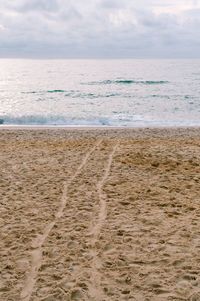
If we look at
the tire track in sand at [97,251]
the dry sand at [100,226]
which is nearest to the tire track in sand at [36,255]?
the dry sand at [100,226]

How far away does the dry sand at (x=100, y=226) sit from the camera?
3.85 meters

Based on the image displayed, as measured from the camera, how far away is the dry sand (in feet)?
12.6

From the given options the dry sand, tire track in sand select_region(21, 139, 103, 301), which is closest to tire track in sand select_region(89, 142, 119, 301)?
the dry sand

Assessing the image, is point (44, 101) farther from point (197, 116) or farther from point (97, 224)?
point (97, 224)

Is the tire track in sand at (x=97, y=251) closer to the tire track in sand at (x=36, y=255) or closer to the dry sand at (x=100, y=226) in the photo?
the dry sand at (x=100, y=226)

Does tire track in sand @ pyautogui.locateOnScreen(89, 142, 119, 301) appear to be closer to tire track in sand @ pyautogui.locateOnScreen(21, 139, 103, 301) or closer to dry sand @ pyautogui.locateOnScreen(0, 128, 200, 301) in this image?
dry sand @ pyautogui.locateOnScreen(0, 128, 200, 301)

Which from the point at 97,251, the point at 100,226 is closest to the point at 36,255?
the point at 97,251

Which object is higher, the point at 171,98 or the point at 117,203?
the point at 171,98

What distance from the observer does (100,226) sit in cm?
533

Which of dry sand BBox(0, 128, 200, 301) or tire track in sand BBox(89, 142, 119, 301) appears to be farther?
dry sand BBox(0, 128, 200, 301)

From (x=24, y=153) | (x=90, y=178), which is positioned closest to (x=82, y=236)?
(x=90, y=178)

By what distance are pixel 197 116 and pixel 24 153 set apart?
15549 mm

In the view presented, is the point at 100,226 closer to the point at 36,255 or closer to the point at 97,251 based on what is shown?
the point at 97,251

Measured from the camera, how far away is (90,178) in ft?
25.9
